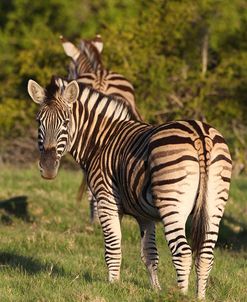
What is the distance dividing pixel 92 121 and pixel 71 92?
17.1 inches

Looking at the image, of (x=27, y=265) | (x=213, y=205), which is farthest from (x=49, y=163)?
(x=213, y=205)

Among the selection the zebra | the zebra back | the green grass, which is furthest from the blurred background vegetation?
the zebra

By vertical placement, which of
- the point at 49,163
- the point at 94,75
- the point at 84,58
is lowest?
the point at 49,163

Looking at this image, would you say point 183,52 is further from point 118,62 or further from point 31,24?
point 31,24

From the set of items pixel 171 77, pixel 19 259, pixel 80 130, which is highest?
pixel 171 77

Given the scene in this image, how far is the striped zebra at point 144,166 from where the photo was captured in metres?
7.63

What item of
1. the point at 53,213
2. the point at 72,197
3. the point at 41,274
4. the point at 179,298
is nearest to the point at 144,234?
the point at 41,274

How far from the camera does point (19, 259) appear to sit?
10.4 metres

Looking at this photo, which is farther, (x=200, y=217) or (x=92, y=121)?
(x=92, y=121)

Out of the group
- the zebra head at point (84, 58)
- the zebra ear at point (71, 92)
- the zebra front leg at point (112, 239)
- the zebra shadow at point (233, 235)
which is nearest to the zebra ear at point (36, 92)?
the zebra ear at point (71, 92)

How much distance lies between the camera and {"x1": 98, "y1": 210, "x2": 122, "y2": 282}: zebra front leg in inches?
345

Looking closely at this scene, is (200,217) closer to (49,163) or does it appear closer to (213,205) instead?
(213,205)

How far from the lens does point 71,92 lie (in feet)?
29.9

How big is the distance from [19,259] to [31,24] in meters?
21.0
